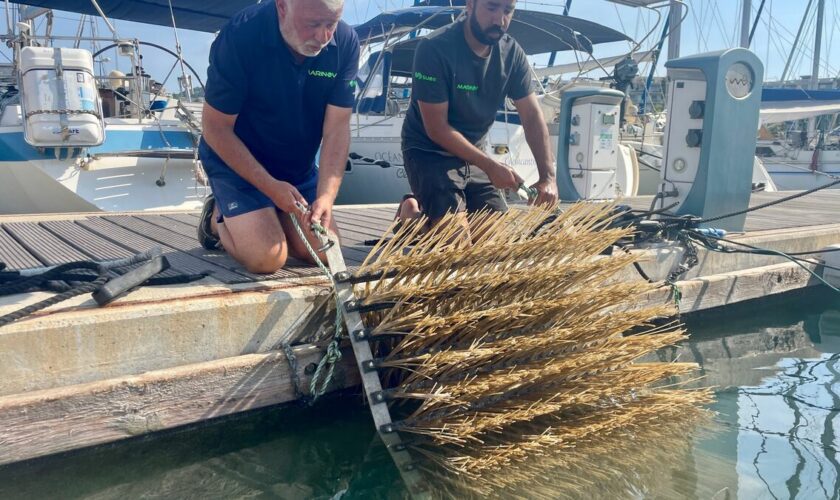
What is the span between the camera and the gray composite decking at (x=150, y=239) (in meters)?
3.68

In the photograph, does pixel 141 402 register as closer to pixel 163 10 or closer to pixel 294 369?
pixel 294 369

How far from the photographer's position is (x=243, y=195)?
11.7 feet

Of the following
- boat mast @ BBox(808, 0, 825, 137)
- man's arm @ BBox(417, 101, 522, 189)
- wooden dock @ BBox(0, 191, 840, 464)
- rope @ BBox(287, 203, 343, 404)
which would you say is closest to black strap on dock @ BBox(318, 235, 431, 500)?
rope @ BBox(287, 203, 343, 404)

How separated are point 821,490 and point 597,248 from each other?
1341 mm

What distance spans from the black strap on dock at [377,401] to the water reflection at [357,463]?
0.40 feet

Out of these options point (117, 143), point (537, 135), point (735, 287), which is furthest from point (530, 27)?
point (537, 135)

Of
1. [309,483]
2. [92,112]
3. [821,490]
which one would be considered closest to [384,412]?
[309,483]

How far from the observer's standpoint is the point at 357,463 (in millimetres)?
3055

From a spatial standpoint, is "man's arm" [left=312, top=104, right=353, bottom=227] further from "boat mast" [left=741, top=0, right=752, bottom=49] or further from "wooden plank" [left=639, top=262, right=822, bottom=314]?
"boat mast" [left=741, top=0, right=752, bottom=49]

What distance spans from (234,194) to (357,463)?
151cm

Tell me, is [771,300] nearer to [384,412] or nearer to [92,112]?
[384,412]

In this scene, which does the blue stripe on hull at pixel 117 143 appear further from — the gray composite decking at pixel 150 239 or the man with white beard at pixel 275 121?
the man with white beard at pixel 275 121

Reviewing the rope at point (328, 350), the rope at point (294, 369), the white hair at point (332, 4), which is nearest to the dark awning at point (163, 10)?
the white hair at point (332, 4)

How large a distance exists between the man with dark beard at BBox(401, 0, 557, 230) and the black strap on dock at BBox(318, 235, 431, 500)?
47.1 inches
